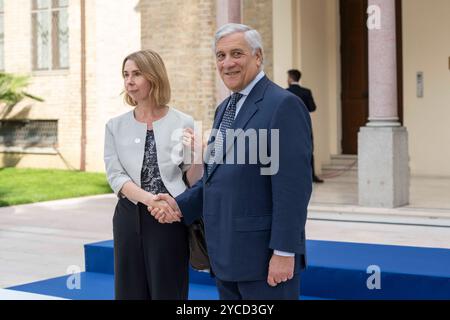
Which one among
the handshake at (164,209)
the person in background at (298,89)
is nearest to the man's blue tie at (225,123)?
the handshake at (164,209)

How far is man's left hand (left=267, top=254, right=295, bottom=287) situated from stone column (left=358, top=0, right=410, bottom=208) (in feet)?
22.6

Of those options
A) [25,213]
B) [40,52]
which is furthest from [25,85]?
[25,213]

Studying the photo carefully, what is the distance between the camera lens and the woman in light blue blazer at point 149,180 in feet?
12.4

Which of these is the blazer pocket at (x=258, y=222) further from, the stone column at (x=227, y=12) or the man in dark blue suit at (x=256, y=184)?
the stone column at (x=227, y=12)

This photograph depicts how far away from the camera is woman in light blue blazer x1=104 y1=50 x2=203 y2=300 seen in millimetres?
3793

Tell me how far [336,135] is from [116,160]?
412 inches

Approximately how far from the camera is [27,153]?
61.3 ft

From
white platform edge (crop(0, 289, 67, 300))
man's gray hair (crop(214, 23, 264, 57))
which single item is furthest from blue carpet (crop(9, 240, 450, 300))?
man's gray hair (crop(214, 23, 264, 57))

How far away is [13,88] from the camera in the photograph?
699 inches

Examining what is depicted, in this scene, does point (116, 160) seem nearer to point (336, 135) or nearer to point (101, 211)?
point (101, 211)

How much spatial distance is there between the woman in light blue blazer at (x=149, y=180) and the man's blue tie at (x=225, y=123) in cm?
47

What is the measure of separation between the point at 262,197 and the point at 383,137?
694cm

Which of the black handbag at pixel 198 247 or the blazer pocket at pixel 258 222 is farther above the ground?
the blazer pocket at pixel 258 222

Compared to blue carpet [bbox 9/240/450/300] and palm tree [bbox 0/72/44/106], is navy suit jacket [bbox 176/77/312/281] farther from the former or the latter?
palm tree [bbox 0/72/44/106]
